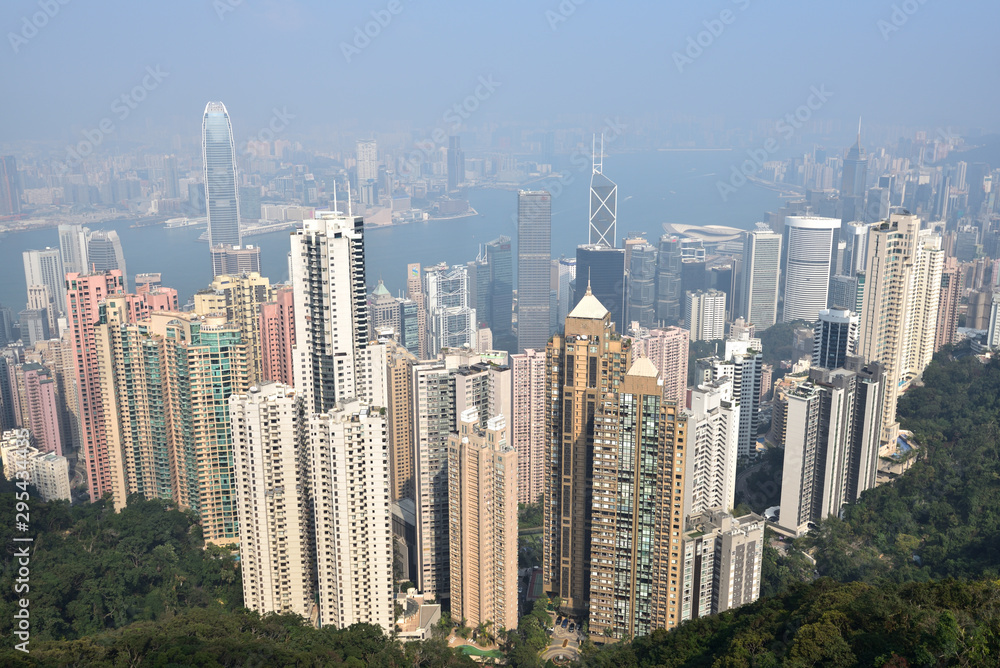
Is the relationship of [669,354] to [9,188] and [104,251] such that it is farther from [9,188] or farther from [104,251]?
[104,251]

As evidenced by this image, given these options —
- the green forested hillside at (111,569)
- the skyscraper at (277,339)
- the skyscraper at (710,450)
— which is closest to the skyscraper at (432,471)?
the green forested hillside at (111,569)

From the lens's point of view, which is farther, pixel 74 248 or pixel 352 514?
pixel 74 248

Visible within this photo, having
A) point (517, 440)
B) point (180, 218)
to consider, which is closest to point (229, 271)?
point (180, 218)

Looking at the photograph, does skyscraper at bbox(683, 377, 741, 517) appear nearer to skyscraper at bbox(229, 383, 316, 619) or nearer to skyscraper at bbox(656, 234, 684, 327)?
skyscraper at bbox(229, 383, 316, 619)

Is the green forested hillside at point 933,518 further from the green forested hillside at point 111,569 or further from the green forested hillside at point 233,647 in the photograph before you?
the green forested hillside at point 111,569

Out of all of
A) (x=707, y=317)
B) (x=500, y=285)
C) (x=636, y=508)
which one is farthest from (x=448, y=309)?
(x=636, y=508)

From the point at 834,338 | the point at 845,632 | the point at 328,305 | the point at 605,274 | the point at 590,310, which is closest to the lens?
the point at 845,632

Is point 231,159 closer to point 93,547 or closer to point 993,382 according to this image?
point 93,547

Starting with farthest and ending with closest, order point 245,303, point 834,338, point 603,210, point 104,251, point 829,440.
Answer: point 603,210 < point 104,251 < point 834,338 < point 245,303 < point 829,440
